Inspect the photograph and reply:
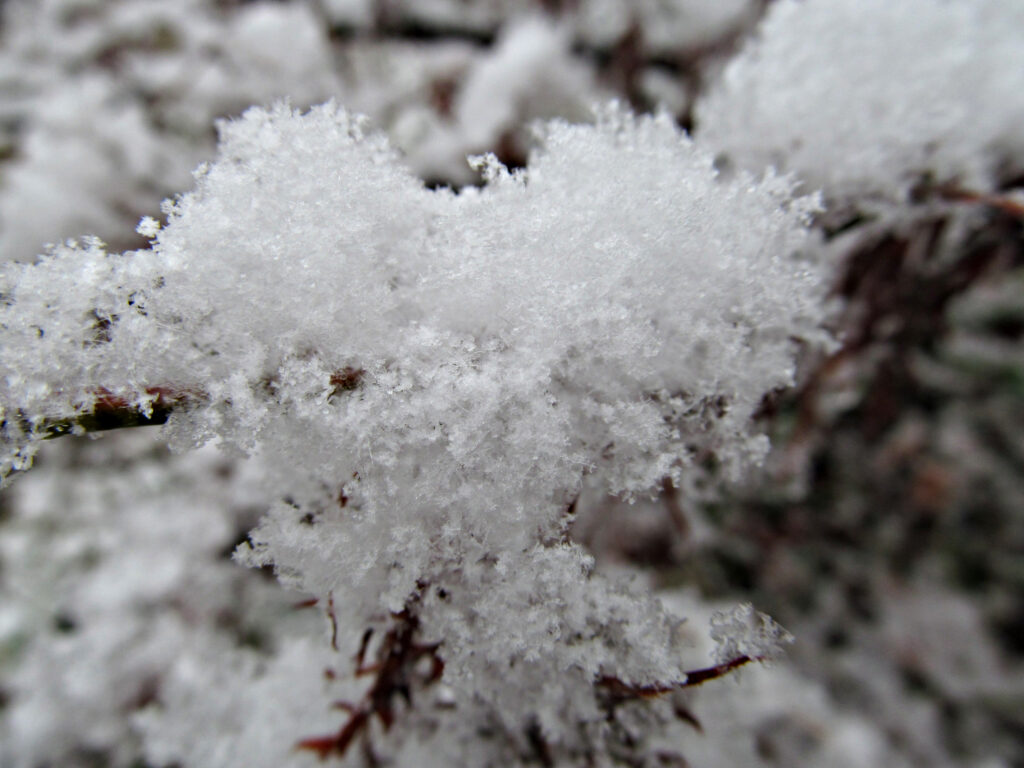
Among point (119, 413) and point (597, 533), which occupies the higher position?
point (119, 413)

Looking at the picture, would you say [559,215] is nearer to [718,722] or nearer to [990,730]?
[718,722]

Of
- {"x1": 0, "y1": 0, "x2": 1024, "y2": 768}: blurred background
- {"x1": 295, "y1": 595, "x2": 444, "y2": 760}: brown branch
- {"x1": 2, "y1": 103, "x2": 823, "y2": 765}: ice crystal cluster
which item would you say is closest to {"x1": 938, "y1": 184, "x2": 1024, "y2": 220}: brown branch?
{"x1": 2, "y1": 103, "x2": 823, "y2": 765}: ice crystal cluster

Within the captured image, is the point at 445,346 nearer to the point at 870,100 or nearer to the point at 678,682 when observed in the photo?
the point at 678,682

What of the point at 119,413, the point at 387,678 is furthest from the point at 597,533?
the point at 119,413

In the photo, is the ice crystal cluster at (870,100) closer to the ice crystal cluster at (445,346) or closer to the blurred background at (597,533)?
the ice crystal cluster at (445,346)

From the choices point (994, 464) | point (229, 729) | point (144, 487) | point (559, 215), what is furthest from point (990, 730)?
point (144, 487)

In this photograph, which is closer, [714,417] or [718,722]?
[714,417]

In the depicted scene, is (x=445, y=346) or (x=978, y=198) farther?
(x=978, y=198)

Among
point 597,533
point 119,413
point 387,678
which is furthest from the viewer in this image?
point 597,533
